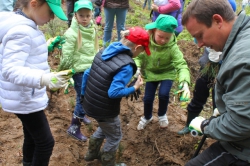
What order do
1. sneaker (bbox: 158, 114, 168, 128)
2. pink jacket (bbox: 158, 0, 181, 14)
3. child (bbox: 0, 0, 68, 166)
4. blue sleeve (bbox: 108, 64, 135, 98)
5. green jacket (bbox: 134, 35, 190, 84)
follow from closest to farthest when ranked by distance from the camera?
1. child (bbox: 0, 0, 68, 166)
2. blue sleeve (bbox: 108, 64, 135, 98)
3. green jacket (bbox: 134, 35, 190, 84)
4. sneaker (bbox: 158, 114, 168, 128)
5. pink jacket (bbox: 158, 0, 181, 14)

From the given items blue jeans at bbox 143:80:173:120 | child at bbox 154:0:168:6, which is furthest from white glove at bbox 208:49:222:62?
child at bbox 154:0:168:6

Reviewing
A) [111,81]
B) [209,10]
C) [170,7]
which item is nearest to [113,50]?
[111,81]

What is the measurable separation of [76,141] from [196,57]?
357 centimetres

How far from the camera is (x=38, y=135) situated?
200 centimetres

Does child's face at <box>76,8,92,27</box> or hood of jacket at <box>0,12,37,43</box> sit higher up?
hood of jacket at <box>0,12,37,43</box>

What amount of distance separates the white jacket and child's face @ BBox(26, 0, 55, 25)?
0.16 ft

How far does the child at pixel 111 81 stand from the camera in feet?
7.23

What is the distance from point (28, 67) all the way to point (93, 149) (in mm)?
1337

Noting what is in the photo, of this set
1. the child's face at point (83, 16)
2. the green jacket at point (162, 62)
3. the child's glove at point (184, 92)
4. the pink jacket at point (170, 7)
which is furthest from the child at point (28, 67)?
the pink jacket at point (170, 7)

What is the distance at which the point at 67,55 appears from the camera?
286cm

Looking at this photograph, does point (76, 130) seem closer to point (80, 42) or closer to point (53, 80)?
point (80, 42)

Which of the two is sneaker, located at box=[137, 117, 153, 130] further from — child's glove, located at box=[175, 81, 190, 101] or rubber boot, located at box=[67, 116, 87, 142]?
child's glove, located at box=[175, 81, 190, 101]

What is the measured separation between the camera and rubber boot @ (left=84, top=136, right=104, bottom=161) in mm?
2736

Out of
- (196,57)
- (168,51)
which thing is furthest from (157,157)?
(196,57)
